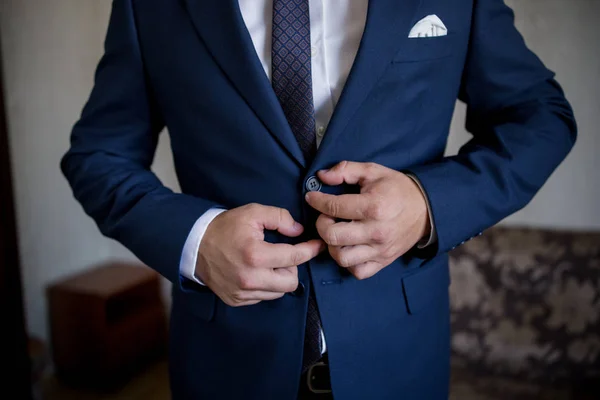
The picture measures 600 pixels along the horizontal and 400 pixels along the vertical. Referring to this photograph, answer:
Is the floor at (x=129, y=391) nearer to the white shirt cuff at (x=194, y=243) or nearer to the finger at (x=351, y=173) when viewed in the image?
the white shirt cuff at (x=194, y=243)

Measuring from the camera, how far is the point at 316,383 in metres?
0.77

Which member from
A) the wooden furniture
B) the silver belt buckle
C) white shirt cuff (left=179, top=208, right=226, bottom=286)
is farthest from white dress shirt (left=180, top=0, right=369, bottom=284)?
the wooden furniture

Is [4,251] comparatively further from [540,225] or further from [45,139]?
[540,225]

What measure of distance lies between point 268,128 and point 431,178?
24 cm

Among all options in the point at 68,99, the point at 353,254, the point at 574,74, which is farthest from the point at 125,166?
the point at 574,74

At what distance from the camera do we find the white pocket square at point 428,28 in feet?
2.27

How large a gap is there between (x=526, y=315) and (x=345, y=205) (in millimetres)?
1263

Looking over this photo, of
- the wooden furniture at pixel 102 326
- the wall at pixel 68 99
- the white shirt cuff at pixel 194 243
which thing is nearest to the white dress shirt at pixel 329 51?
the white shirt cuff at pixel 194 243

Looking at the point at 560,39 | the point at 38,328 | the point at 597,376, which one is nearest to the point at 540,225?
the point at 597,376

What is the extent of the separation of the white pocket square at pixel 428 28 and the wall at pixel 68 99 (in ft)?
2.02

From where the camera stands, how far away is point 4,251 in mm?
1212

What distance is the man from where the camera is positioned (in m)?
0.66

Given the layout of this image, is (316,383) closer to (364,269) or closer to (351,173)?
(364,269)

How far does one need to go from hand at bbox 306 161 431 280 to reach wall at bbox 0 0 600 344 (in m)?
0.76
